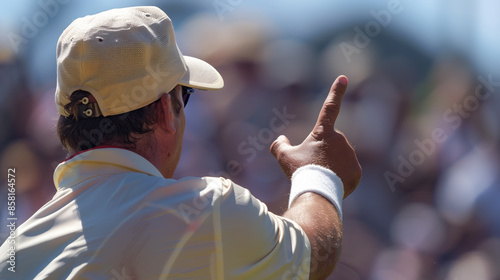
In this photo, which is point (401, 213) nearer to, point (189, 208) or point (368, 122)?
point (368, 122)

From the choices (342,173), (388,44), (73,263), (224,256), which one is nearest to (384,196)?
(388,44)

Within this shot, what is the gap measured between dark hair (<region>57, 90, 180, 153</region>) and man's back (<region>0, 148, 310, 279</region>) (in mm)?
127

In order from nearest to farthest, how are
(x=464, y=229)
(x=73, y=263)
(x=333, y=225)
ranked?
(x=73, y=263)
(x=333, y=225)
(x=464, y=229)

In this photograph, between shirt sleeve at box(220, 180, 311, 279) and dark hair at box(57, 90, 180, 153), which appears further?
dark hair at box(57, 90, 180, 153)

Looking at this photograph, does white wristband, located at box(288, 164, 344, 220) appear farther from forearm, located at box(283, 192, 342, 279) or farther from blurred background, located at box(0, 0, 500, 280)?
blurred background, located at box(0, 0, 500, 280)

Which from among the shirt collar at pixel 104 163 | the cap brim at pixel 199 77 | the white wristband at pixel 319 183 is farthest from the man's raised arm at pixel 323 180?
the shirt collar at pixel 104 163

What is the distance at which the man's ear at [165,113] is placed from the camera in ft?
4.69

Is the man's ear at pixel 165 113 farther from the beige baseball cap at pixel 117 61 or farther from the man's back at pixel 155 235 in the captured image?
the man's back at pixel 155 235

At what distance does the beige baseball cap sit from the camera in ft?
4.49

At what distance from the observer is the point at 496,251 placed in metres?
2.83

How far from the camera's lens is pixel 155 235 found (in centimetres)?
119

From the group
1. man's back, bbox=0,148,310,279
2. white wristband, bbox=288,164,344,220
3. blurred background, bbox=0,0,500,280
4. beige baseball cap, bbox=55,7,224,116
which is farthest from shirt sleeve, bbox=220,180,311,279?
blurred background, bbox=0,0,500,280

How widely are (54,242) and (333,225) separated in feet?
2.14

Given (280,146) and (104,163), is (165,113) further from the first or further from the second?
(280,146)
